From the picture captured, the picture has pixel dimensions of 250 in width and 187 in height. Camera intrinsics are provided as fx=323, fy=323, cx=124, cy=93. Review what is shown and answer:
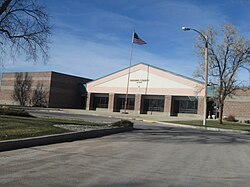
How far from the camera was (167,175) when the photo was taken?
306 inches

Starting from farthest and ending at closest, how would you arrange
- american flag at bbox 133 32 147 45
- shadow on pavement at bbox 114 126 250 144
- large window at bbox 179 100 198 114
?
large window at bbox 179 100 198 114 < american flag at bbox 133 32 147 45 < shadow on pavement at bbox 114 126 250 144

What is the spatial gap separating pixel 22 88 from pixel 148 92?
90.4ft

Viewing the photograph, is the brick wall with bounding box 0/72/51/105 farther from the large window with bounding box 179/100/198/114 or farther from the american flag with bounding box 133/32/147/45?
the large window with bounding box 179/100/198/114

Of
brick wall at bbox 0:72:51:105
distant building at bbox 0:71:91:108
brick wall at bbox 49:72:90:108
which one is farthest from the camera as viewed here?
brick wall at bbox 0:72:51:105

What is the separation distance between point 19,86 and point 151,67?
29.2 meters

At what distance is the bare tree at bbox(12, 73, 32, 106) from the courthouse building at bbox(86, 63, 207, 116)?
41.5 feet

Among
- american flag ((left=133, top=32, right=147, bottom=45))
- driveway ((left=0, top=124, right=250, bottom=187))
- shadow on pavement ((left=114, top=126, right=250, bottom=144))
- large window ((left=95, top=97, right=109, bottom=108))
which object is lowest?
driveway ((left=0, top=124, right=250, bottom=187))

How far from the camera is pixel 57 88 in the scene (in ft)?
209

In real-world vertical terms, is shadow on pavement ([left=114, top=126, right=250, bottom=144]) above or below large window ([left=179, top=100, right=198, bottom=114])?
below

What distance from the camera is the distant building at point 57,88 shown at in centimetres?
6262

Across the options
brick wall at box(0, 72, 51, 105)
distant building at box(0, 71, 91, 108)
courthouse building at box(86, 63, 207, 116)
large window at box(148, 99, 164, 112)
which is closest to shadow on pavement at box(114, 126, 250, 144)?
courthouse building at box(86, 63, 207, 116)

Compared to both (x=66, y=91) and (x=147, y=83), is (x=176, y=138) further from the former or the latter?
(x=66, y=91)

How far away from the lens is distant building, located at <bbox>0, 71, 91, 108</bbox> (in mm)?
62625

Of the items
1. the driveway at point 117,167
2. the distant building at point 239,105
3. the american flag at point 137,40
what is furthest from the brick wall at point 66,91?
the driveway at point 117,167
